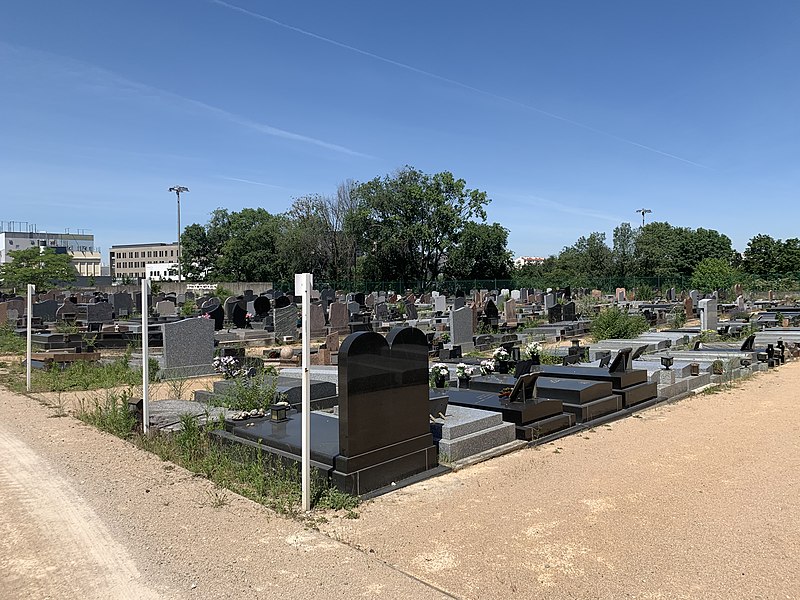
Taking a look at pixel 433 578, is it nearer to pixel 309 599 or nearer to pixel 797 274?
pixel 309 599

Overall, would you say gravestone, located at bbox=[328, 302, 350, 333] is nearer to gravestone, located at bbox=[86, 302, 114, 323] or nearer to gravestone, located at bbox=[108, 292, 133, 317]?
gravestone, located at bbox=[86, 302, 114, 323]

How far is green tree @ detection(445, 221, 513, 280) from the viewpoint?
52.3 metres

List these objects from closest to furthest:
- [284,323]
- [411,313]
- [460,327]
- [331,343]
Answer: [331,343] < [460,327] < [284,323] < [411,313]

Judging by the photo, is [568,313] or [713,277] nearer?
[568,313]

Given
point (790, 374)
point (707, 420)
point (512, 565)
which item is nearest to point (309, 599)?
point (512, 565)

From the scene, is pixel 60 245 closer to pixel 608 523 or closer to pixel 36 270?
pixel 36 270

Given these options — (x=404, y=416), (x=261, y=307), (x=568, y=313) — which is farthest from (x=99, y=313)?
(x=404, y=416)

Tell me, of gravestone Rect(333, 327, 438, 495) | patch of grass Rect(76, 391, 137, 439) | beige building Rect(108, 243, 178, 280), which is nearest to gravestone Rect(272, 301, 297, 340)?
patch of grass Rect(76, 391, 137, 439)

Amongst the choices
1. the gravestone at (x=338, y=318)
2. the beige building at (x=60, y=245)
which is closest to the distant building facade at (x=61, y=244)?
the beige building at (x=60, y=245)

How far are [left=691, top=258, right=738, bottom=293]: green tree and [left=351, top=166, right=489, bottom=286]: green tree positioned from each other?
58.3 ft

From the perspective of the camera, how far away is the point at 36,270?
A: 48.6 m

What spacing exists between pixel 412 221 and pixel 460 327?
1415 inches

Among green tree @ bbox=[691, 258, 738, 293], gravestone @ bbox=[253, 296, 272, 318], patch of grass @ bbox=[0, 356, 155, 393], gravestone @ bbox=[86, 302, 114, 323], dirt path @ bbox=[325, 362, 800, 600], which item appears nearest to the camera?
dirt path @ bbox=[325, 362, 800, 600]

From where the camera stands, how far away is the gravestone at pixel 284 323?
64.3 feet
